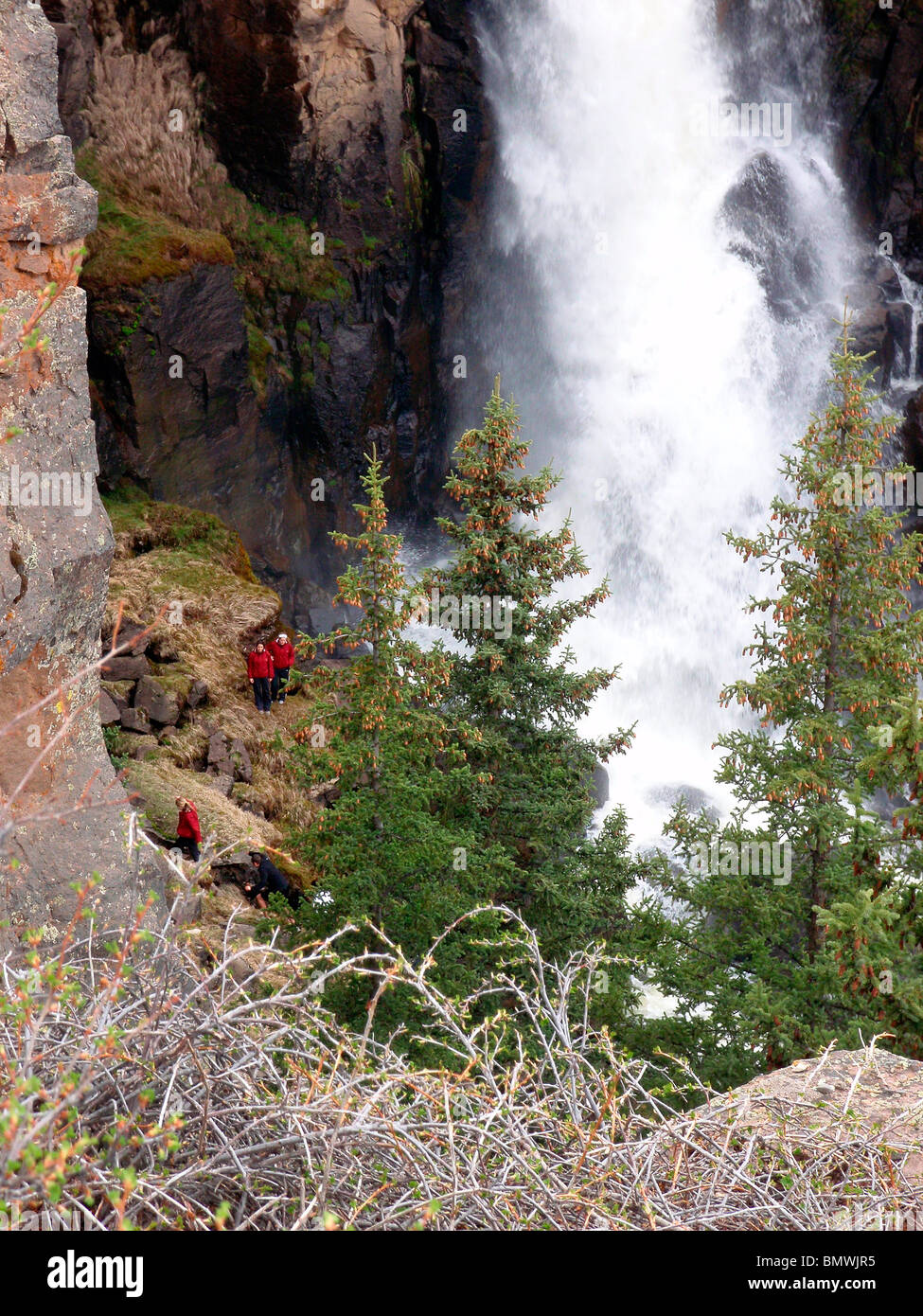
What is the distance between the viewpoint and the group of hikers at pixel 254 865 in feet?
40.4

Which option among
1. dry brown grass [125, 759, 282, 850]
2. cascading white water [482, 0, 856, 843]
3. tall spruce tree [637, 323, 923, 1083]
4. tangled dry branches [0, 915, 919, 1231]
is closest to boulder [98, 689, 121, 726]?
dry brown grass [125, 759, 282, 850]

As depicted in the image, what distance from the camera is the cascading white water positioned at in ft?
82.3

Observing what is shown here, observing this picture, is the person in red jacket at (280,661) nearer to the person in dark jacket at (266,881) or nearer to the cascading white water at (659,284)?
the person in dark jacket at (266,881)

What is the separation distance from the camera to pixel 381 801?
36.7 feet

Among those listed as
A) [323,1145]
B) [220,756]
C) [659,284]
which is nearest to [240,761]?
[220,756]

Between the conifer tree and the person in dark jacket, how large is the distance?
1432 mm

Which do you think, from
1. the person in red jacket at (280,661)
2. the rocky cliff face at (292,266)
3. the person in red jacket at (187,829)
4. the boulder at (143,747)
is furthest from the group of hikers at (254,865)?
the rocky cliff face at (292,266)

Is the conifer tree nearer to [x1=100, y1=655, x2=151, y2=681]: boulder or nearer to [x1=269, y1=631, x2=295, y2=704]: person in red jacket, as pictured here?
[x1=100, y1=655, x2=151, y2=681]: boulder

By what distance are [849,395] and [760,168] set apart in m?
17.6

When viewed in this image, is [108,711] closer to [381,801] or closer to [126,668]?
[126,668]

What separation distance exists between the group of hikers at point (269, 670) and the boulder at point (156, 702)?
1618 millimetres
